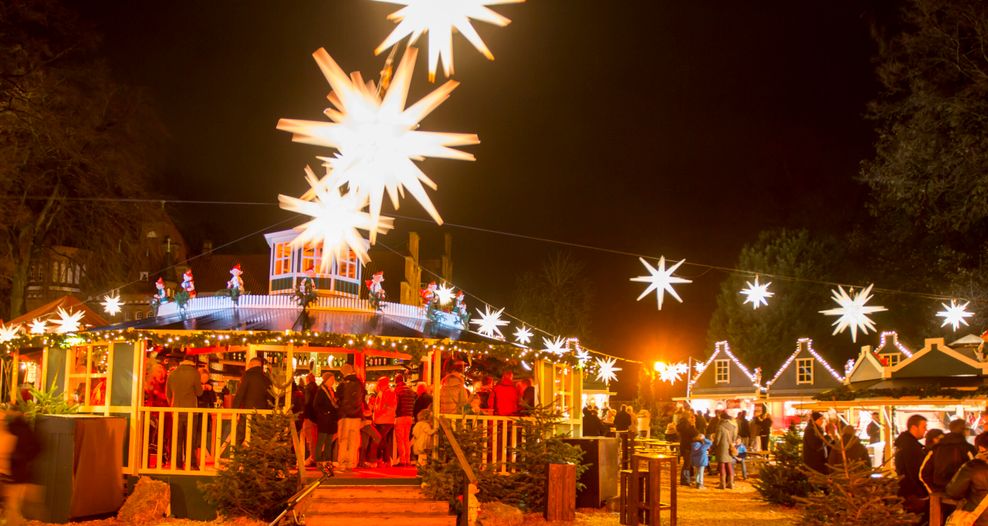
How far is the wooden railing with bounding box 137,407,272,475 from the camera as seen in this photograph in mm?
13281

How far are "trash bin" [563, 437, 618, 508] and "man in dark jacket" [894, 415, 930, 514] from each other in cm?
496

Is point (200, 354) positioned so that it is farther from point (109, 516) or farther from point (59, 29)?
point (59, 29)

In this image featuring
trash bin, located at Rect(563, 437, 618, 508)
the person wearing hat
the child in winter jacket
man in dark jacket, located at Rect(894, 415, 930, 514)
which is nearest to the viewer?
man in dark jacket, located at Rect(894, 415, 930, 514)

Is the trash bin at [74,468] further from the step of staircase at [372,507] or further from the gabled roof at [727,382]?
the gabled roof at [727,382]

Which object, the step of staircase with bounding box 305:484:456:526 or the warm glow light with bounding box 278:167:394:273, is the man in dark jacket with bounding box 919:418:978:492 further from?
the warm glow light with bounding box 278:167:394:273

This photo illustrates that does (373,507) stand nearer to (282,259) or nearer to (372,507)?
(372,507)

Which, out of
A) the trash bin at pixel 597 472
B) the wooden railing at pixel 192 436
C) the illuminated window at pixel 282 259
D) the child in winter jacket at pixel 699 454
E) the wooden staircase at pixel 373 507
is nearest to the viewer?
the wooden staircase at pixel 373 507

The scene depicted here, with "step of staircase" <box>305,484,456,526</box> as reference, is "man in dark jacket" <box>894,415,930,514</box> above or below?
above

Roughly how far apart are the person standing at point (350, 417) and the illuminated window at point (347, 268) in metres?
4.65

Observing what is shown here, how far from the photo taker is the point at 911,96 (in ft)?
71.8

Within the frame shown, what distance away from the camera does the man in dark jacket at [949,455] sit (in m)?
10.1

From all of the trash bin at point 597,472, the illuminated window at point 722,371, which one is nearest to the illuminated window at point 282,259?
the trash bin at point 597,472

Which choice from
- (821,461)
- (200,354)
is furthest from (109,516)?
(821,461)

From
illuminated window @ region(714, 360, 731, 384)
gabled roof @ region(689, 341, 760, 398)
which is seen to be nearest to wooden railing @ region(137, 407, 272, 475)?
gabled roof @ region(689, 341, 760, 398)
